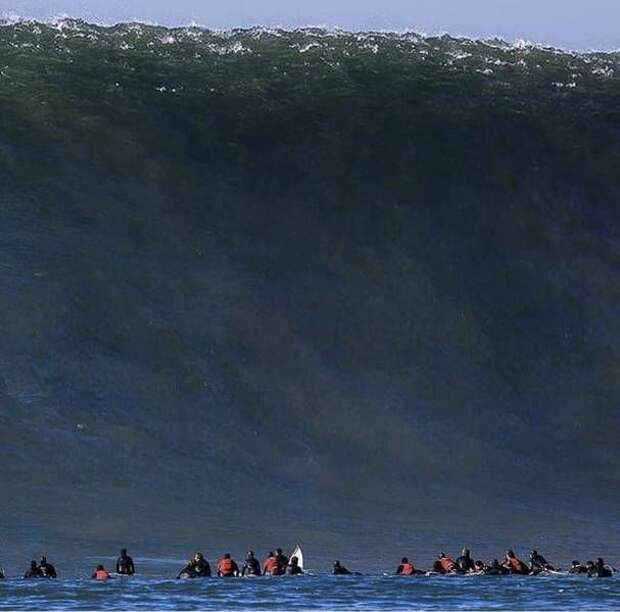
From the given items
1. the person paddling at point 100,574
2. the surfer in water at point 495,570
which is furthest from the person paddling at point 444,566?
the person paddling at point 100,574

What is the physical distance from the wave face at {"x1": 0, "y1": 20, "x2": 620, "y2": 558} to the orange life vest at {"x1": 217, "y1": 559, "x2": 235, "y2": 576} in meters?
3.72

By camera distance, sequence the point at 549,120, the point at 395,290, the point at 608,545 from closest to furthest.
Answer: the point at 608,545, the point at 395,290, the point at 549,120

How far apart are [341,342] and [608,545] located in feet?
38.6

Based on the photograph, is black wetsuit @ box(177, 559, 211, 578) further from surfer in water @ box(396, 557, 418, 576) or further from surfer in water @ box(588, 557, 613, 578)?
surfer in water @ box(588, 557, 613, 578)

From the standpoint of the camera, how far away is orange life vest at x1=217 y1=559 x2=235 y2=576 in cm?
5216

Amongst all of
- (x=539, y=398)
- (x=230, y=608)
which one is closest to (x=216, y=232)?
(x=539, y=398)

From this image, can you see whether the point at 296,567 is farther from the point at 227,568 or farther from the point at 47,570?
the point at 47,570

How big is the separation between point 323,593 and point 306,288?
868 inches

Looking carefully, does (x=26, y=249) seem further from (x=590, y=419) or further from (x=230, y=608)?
(x=230, y=608)

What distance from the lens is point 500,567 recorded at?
53.4m

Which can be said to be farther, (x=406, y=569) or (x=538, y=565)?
(x=538, y=565)

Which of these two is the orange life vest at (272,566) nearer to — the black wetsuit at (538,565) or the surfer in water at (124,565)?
the surfer in water at (124,565)

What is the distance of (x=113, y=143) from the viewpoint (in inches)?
2889

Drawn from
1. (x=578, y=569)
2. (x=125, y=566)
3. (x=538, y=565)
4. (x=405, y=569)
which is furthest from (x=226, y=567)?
(x=578, y=569)
